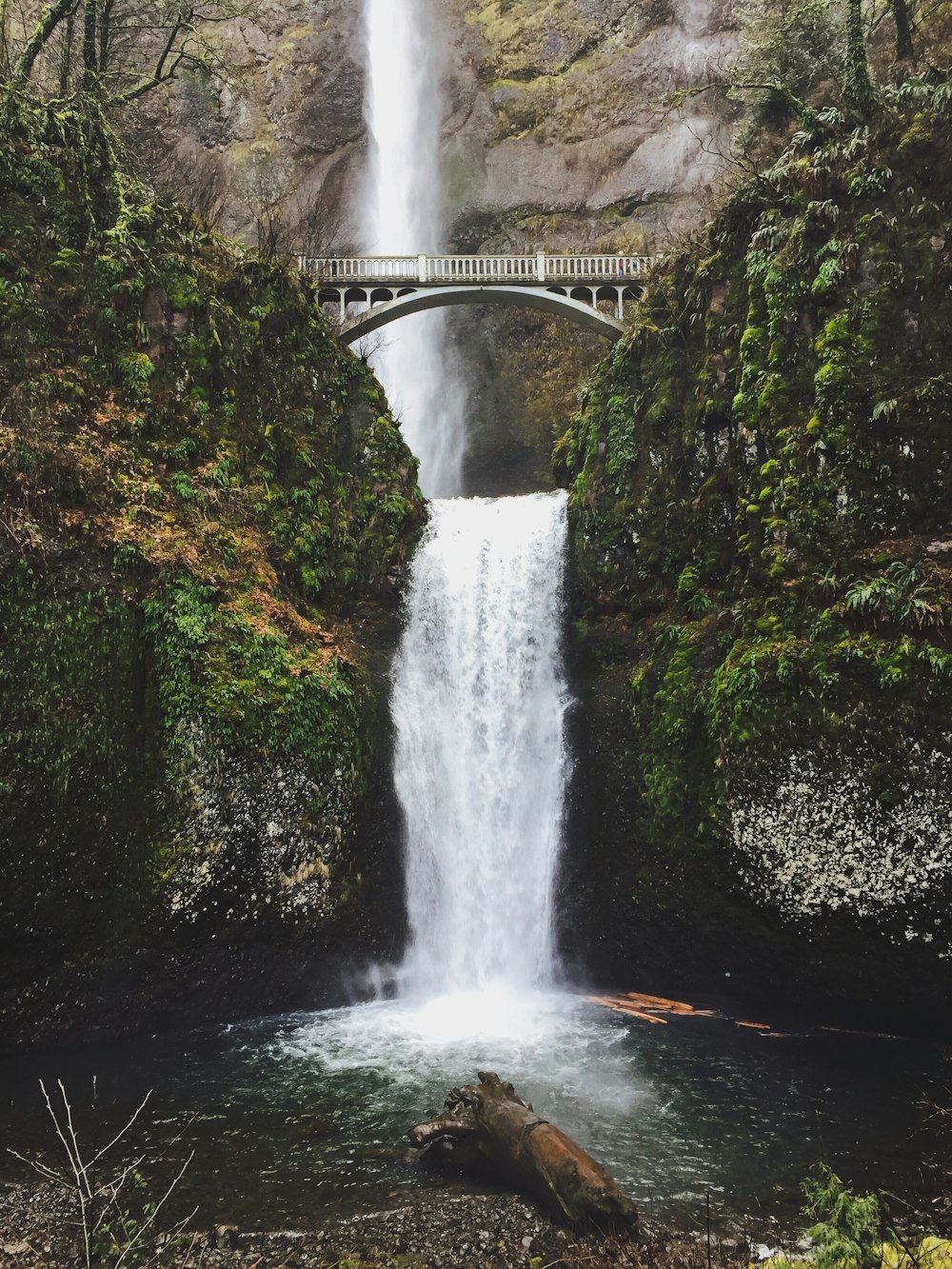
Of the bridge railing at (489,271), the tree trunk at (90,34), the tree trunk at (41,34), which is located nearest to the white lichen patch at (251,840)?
the tree trunk at (41,34)

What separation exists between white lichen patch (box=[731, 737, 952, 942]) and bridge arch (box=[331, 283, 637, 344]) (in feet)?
45.5

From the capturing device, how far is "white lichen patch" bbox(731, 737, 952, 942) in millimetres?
8875

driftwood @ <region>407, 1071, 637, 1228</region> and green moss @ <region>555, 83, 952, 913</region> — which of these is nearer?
driftwood @ <region>407, 1071, 637, 1228</region>

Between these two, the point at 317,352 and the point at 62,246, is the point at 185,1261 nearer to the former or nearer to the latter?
the point at 62,246

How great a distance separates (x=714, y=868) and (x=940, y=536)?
4870 millimetres

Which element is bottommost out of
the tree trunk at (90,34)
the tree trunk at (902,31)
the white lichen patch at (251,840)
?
the white lichen patch at (251,840)

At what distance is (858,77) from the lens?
445 inches

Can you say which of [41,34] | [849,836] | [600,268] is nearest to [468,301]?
[600,268]

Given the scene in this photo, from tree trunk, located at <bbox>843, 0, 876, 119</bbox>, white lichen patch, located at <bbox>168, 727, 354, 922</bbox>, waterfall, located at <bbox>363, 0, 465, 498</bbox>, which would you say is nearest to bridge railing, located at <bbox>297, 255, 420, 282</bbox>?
waterfall, located at <bbox>363, 0, 465, 498</bbox>

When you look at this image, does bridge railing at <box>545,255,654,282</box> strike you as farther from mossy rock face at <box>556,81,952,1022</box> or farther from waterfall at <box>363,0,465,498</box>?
mossy rock face at <box>556,81,952,1022</box>

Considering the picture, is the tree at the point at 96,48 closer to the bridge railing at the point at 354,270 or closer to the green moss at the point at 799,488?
the bridge railing at the point at 354,270

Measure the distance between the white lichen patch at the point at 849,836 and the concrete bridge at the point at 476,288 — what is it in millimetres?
14054

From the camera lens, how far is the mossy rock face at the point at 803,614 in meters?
9.12

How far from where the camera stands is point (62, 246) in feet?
37.3
